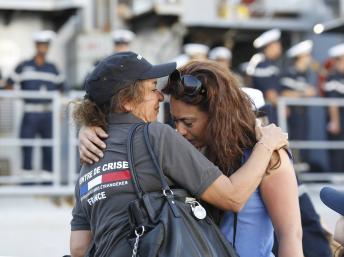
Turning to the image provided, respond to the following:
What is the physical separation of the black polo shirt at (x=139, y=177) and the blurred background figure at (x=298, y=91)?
6.61 metres

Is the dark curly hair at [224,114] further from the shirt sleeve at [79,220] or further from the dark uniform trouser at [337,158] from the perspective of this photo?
the dark uniform trouser at [337,158]

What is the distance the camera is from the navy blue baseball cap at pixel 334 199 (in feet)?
7.98

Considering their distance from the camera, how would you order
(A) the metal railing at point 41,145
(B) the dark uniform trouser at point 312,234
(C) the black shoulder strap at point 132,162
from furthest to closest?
(A) the metal railing at point 41,145 < (B) the dark uniform trouser at point 312,234 < (C) the black shoulder strap at point 132,162

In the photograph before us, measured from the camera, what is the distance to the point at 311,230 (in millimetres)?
3119

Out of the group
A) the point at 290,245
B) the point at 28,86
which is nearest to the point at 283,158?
the point at 290,245

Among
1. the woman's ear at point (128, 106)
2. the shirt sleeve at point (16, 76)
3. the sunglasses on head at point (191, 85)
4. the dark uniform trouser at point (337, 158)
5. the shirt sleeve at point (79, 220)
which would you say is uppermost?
the sunglasses on head at point (191, 85)

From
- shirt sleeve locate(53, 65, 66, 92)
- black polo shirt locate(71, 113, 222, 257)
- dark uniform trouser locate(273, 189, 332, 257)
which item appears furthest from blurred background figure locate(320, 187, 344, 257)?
shirt sleeve locate(53, 65, 66, 92)

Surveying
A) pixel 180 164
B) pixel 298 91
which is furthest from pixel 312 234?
pixel 298 91

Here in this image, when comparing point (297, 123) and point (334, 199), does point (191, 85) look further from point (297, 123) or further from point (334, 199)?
point (297, 123)

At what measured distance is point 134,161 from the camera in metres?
2.39

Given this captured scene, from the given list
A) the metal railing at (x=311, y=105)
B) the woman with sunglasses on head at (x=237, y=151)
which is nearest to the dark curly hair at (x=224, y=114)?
the woman with sunglasses on head at (x=237, y=151)

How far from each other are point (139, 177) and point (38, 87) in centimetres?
636

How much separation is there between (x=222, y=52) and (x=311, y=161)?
5.77 feet

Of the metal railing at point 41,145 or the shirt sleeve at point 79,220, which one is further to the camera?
the metal railing at point 41,145
